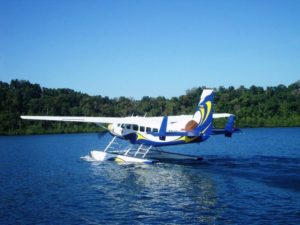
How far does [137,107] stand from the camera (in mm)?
95625

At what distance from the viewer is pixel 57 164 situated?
1152 inches

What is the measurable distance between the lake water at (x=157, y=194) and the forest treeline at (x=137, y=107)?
214ft

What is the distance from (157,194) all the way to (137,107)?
78.9m

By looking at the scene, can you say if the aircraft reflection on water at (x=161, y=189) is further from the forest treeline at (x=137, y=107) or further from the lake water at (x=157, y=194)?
the forest treeline at (x=137, y=107)

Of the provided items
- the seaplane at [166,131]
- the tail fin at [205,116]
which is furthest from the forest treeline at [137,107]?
the tail fin at [205,116]

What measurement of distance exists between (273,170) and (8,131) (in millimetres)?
73501

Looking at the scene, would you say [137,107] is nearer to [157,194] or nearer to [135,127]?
[135,127]

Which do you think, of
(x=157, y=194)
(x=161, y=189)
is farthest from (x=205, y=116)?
(x=157, y=194)

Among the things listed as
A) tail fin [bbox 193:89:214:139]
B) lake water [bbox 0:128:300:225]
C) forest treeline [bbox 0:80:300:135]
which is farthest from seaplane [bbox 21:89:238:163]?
forest treeline [bbox 0:80:300:135]

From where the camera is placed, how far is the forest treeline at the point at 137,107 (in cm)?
8888

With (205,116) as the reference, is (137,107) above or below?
above

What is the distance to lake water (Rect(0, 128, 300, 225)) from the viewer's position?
44.7 ft

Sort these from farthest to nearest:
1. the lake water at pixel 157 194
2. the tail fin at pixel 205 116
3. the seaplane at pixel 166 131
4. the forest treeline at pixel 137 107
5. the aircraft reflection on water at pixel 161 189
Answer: the forest treeline at pixel 137 107 < the seaplane at pixel 166 131 < the tail fin at pixel 205 116 < the aircraft reflection on water at pixel 161 189 < the lake water at pixel 157 194

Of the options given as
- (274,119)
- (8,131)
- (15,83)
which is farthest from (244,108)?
(15,83)
